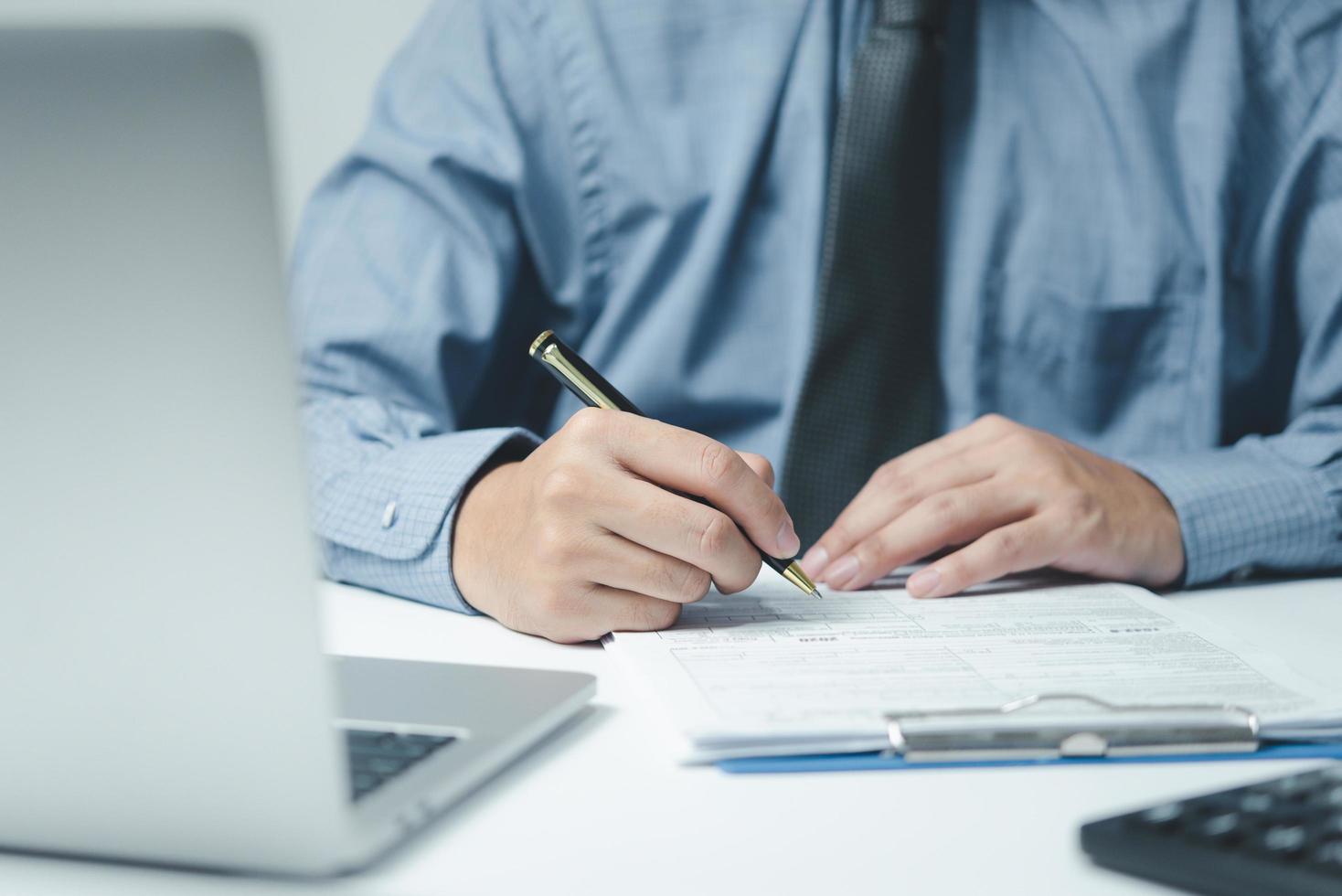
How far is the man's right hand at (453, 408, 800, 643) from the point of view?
27.0 inches

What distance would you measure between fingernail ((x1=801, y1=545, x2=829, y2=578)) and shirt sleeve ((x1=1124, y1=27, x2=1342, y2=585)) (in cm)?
28

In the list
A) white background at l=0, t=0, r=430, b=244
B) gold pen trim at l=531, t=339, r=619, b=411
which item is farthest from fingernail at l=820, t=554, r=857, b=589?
white background at l=0, t=0, r=430, b=244

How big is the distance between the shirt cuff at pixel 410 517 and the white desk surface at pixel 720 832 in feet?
0.86

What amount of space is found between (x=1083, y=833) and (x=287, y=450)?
0.96 ft

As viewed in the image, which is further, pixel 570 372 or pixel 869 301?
pixel 869 301

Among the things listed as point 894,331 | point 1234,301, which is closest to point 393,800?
point 894,331

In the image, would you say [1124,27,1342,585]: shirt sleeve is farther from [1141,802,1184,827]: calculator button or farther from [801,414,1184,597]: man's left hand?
[1141,802,1184,827]: calculator button

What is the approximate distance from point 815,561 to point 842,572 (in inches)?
1.0

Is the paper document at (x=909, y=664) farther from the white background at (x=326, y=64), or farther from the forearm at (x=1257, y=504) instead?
the white background at (x=326, y=64)

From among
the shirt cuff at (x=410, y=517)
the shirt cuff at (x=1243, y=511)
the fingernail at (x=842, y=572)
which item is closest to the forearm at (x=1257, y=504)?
the shirt cuff at (x=1243, y=511)

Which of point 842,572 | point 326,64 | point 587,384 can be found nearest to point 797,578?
point 842,572

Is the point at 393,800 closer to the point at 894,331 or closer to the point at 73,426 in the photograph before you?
the point at 73,426

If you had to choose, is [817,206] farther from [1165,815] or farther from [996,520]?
[1165,815]

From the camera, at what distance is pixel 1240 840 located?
1.28ft
